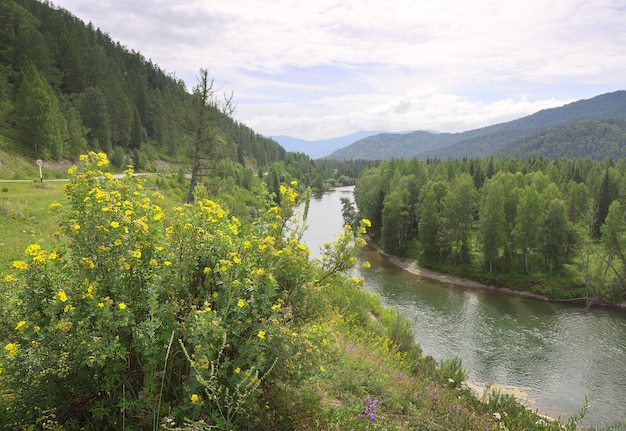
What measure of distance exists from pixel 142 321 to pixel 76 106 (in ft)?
204

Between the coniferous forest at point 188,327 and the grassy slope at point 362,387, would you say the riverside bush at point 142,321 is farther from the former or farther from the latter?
the grassy slope at point 362,387

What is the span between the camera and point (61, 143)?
39719 millimetres

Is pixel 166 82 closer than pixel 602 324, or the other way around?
pixel 602 324

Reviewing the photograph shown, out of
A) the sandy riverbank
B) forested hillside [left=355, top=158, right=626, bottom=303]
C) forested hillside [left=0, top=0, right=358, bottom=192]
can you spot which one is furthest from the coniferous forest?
forested hillside [left=355, top=158, right=626, bottom=303]

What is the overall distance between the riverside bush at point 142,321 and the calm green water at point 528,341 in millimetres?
11567

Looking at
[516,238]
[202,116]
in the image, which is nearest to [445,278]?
[516,238]

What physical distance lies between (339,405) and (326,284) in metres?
2.37

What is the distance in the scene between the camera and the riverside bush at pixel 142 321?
11.5ft

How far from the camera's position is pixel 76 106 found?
54.2 m

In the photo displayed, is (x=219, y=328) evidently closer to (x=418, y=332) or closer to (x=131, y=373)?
(x=131, y=373)

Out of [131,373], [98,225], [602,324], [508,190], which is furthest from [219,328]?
[508,190]

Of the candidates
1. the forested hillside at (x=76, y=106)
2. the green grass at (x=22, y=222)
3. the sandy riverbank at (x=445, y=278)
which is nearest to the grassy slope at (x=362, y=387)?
the green grass at (x=22, y=222)

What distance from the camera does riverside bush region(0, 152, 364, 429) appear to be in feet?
11.5

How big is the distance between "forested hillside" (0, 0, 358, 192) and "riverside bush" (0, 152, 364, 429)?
18.4 meters
